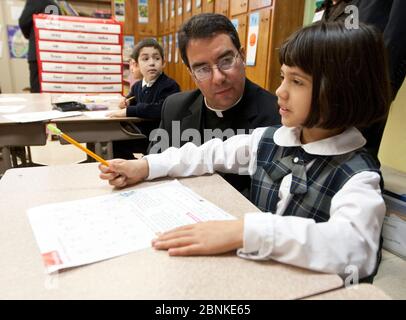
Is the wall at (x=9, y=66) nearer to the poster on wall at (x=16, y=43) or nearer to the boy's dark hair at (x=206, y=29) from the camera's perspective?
the poster on wall at (x=16, y=43)

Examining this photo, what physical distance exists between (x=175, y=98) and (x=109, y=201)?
2.71ft

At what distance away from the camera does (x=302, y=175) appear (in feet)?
2.37

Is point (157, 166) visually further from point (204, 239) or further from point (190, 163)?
point (204, 239)

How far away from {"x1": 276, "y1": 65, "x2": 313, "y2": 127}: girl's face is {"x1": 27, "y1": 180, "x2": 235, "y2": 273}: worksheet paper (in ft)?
0.89

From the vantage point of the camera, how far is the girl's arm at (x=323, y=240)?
0.48 meters

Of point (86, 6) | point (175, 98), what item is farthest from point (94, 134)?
point (86, 6)

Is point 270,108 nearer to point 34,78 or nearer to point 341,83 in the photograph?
point 341,83

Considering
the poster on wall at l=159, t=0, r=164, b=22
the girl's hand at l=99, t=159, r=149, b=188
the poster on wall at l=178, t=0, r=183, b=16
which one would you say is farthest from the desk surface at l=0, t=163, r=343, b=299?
the poster on wall at l=159, t=0, r=164, b=22

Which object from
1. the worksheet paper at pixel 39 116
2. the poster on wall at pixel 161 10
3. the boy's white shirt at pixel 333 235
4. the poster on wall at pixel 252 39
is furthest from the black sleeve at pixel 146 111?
the poster on wall at pixel 161 10

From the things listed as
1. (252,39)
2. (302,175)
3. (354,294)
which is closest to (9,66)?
(252,39)

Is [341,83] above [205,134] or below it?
above

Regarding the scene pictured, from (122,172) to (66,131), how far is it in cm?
127

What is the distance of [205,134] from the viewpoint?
1279mm

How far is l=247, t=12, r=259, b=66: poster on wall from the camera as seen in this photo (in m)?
2.31
